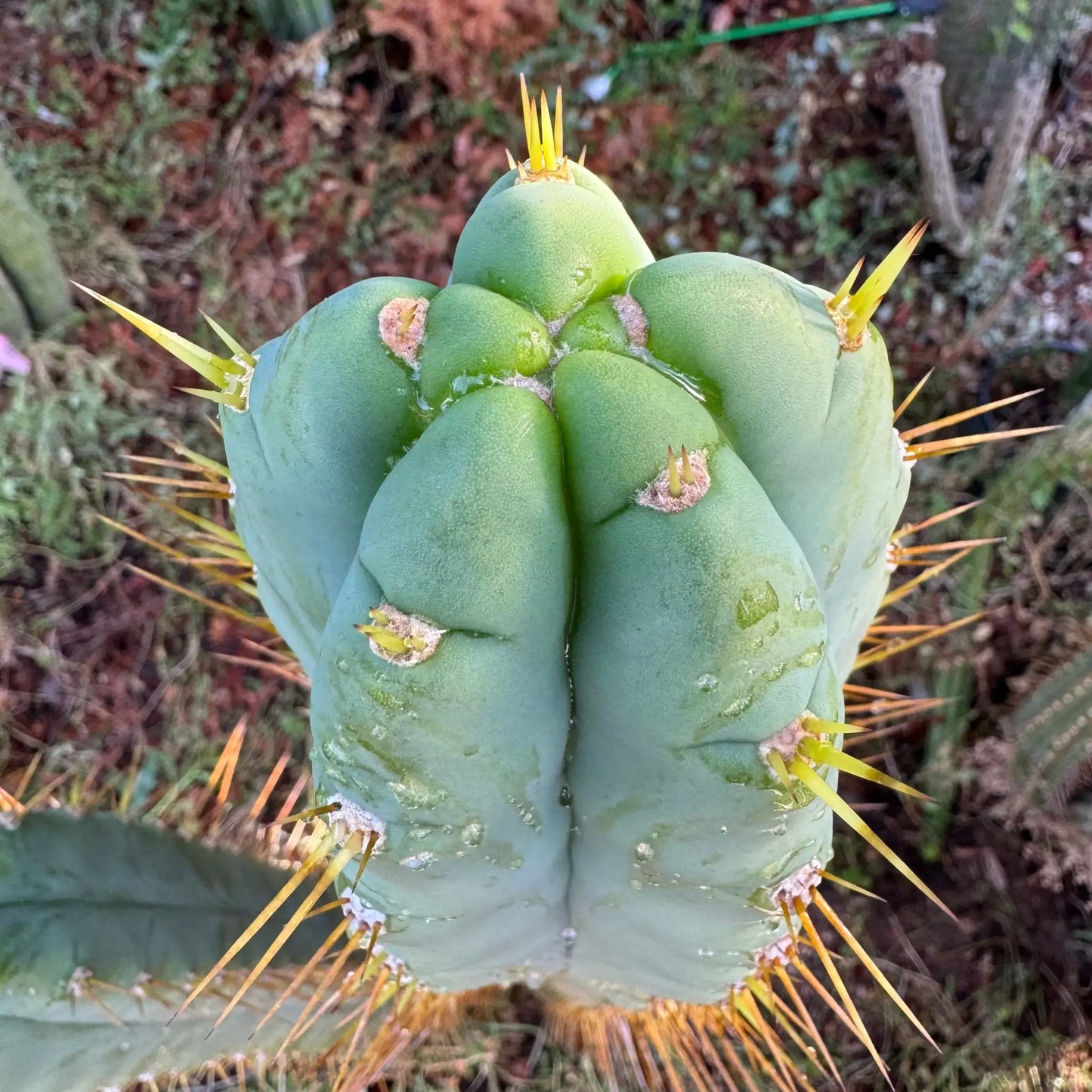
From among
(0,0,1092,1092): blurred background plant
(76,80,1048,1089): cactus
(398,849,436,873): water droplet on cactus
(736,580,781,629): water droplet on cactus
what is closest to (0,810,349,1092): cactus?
(76,80,1048,1089): cactus

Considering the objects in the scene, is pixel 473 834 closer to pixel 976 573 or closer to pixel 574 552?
pixel 574 552

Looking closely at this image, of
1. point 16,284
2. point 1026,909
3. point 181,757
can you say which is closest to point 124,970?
point 181,757

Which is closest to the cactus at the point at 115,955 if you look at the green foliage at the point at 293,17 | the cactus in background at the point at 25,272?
the cactus in background at the point at 25,272

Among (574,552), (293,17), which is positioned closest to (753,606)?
(574,552)

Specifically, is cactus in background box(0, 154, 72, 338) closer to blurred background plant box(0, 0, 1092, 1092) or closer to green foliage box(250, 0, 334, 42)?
blurred background plant box(0, 0, 1092, 1092)

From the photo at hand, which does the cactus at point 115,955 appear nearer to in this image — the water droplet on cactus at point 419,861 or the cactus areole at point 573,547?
the cactus areole at point 573,547

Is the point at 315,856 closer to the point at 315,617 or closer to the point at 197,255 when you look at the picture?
the point at 315,617
